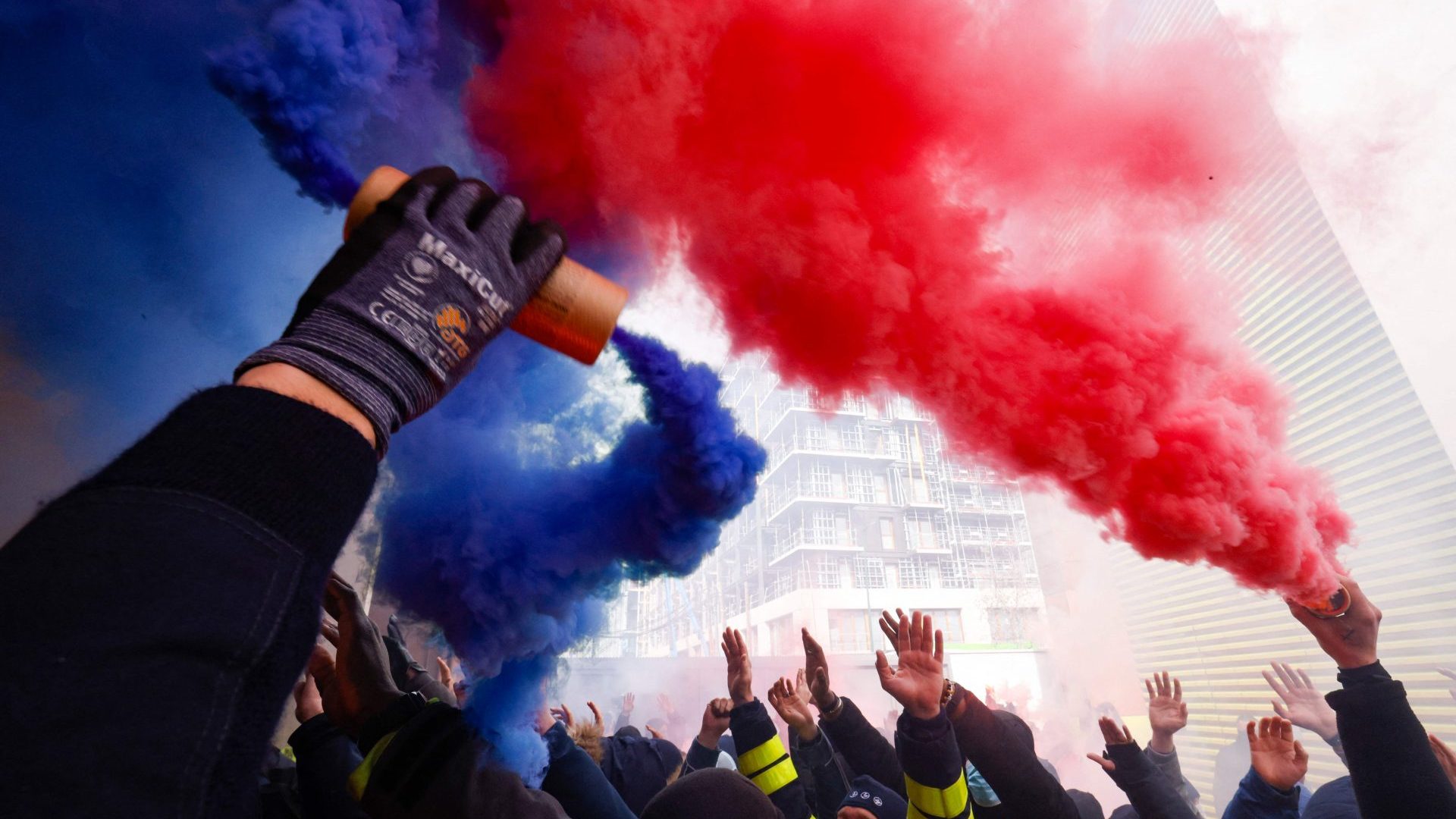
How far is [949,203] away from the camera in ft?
7.58

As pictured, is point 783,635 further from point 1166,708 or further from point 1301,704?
point 1166,708

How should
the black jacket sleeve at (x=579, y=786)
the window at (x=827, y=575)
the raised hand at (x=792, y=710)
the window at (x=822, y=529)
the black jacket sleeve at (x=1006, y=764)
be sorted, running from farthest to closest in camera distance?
the window at (x=822, y=529), the window at (x=827, y=575), the raised hand at (x=792, y=710), the black jacket sleeve at (x=579, y=786), the black jacket sleeve at (x=1006, y=764)

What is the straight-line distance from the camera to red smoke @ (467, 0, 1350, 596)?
2.01m

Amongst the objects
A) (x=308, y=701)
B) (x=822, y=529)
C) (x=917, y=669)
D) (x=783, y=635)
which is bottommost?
(x=308, y=701)

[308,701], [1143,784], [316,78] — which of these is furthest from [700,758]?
[316,78]

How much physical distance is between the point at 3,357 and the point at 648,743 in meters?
3.34

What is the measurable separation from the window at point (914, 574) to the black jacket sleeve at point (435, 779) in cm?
1403


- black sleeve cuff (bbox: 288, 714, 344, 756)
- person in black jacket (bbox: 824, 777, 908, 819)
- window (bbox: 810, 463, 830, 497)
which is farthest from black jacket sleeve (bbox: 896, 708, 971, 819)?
window (bbox: 810, 463, 830, 497)

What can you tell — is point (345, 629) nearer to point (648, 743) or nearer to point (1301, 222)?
point (648, 743)

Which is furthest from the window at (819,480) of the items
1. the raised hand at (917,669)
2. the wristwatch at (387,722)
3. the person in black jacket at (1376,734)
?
the wristwatch at (387,722)

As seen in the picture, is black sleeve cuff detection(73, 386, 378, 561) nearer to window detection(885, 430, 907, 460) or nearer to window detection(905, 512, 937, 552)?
window detection(885, 430, 907, 460)

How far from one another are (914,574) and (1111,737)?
12.5 m

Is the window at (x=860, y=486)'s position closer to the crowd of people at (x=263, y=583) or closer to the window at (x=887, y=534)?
the window at (x=887, y=534)

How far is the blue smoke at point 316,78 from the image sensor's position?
6.17ft
